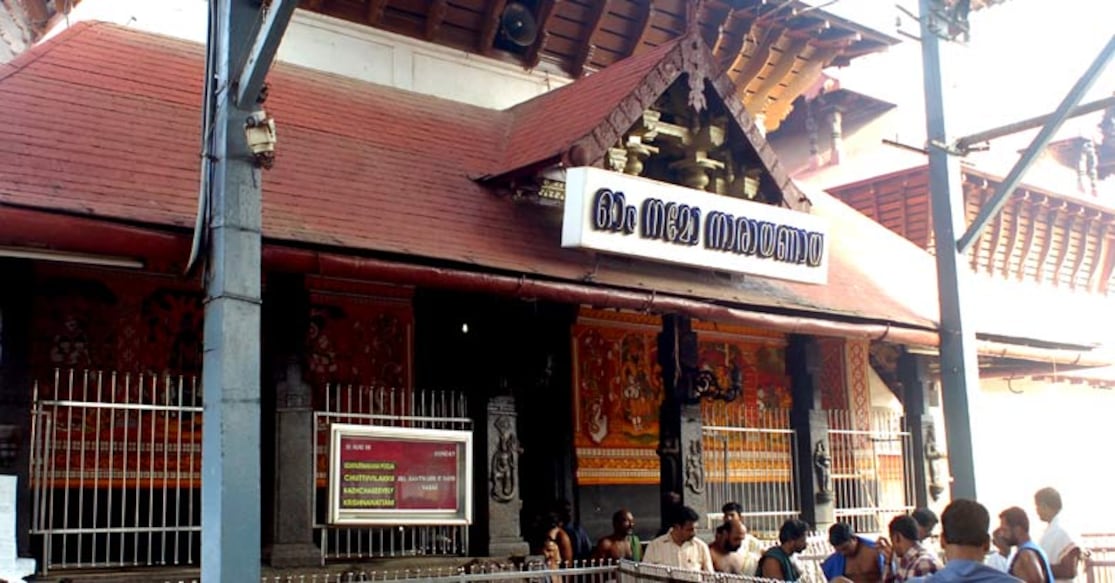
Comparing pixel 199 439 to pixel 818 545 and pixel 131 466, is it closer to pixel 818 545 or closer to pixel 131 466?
pixel 131 466

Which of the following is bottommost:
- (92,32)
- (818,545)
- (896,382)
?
(818,545)

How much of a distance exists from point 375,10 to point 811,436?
6540mm

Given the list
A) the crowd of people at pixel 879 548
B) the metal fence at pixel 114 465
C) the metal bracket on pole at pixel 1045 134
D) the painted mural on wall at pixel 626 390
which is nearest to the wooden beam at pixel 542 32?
the painted mural on wall at pixel 626 390

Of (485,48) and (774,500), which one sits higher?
(485,48)

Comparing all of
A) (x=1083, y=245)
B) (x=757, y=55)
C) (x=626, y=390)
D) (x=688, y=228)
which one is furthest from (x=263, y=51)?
(x=1083, y=245)

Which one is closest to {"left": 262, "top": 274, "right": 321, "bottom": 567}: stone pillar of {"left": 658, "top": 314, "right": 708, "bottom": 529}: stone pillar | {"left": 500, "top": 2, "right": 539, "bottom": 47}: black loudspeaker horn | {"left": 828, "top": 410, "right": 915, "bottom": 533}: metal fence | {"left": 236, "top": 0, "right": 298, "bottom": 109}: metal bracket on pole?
{"left": 236, "top": 0, "right": 298, "bottom": 109}: metal bracket on pole

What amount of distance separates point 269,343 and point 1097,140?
18579 millimetres

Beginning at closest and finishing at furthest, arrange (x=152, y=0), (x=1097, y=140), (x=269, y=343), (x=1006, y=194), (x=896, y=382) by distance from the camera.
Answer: (x=269, y=343) → (x=152, y=0) → (x=1006, y=194) → (x=896, y=382) → (x=1097, y=140)

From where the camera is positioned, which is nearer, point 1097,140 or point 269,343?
point 269,343

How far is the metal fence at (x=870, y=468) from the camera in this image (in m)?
14.8

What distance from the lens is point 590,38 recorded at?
13906 mm

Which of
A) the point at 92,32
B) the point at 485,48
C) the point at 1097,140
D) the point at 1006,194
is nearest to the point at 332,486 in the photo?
the point at 92,32

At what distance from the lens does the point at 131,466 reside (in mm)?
9508

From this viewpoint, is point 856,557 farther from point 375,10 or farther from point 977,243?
point 977,243
